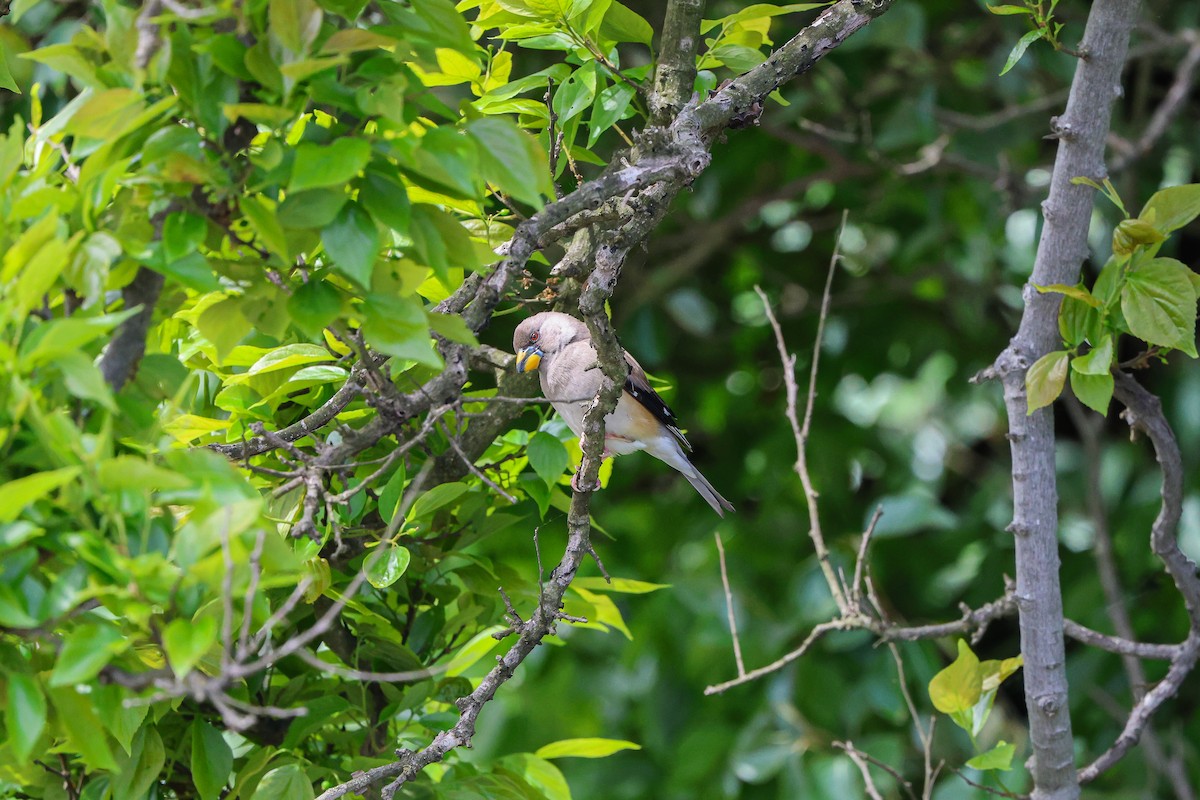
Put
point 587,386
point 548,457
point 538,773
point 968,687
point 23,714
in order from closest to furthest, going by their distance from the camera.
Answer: point 23,714, point 548,457, point 538,773, point 968,687, point 587,386

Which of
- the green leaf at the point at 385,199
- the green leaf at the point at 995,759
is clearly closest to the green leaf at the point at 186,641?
the green leaf at the point at 385,199

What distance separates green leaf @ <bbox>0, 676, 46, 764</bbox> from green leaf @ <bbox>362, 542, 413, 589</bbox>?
0.67m

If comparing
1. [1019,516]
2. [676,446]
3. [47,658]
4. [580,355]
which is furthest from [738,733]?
[47,658]

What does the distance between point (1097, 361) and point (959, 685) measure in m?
0.79

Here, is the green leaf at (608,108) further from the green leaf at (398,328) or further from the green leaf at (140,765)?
the green leaf at (140,765)

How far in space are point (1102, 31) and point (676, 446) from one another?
1.98m

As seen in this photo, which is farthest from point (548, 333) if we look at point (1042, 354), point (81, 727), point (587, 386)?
point (81, 727)

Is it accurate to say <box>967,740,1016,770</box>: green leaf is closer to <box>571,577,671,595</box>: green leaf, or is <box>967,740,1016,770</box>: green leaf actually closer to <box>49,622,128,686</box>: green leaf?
<box>571,577,671,595</box>: green leaf

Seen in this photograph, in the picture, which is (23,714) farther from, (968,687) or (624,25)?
(968,687)

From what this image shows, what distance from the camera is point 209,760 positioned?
2139 mm

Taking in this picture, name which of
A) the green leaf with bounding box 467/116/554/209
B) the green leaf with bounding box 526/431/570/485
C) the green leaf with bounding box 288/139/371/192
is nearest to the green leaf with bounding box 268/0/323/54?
the green leaf with bounding box 288/139/371/192

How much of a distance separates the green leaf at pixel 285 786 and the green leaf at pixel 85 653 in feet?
2.65

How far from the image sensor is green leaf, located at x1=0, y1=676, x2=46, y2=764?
132cm

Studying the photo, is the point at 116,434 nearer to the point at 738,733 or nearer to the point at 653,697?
the point at 738,733
